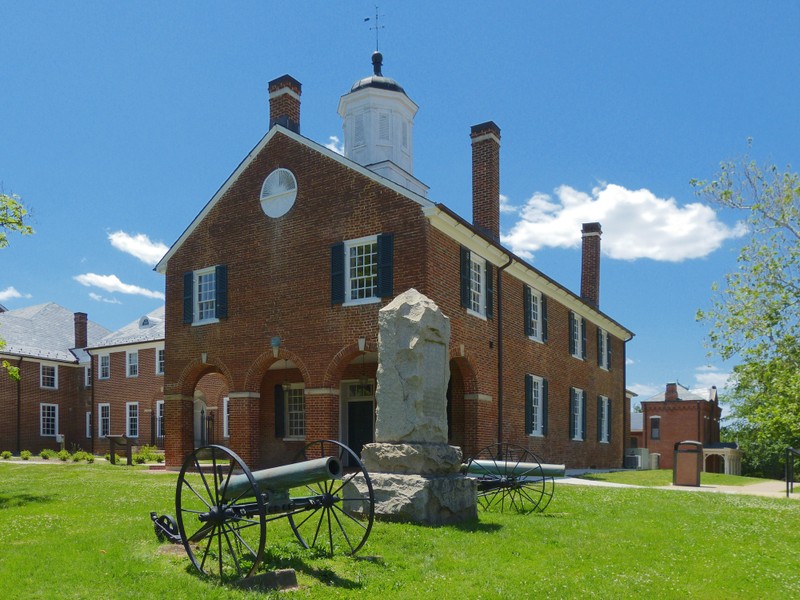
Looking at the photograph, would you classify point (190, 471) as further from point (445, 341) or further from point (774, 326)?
point (774, 326)

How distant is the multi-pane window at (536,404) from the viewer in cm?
2245

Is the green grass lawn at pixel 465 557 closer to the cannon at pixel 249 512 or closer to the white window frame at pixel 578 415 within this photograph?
the cannon at pixel 249 512

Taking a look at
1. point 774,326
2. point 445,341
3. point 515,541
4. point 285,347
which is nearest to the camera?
point 515,541

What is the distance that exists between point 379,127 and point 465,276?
25.3ft

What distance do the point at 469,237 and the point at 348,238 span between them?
3047 mm

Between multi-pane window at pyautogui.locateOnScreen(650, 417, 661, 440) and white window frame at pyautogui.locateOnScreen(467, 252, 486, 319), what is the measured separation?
36.7 metres

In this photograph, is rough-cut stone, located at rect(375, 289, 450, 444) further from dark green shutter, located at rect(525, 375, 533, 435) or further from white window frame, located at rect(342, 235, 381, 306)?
dark green shutter, located at rect(525, 375, 533, 435)

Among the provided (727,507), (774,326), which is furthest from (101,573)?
(774,326)

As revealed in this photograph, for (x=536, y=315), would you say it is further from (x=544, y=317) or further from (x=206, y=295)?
(x=206, y=295)

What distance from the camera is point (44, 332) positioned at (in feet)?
133

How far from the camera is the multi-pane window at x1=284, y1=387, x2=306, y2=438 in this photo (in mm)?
22250

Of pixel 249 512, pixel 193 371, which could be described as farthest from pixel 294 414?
pixel 249 512

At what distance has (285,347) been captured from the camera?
19.8 meters

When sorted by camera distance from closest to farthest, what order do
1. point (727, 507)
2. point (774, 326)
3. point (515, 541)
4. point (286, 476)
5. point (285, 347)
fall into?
1. point (286, 476)
2. point (515, 541)
3. point (727, 507)
4. point (774, 326)
5. point (285, 347)
